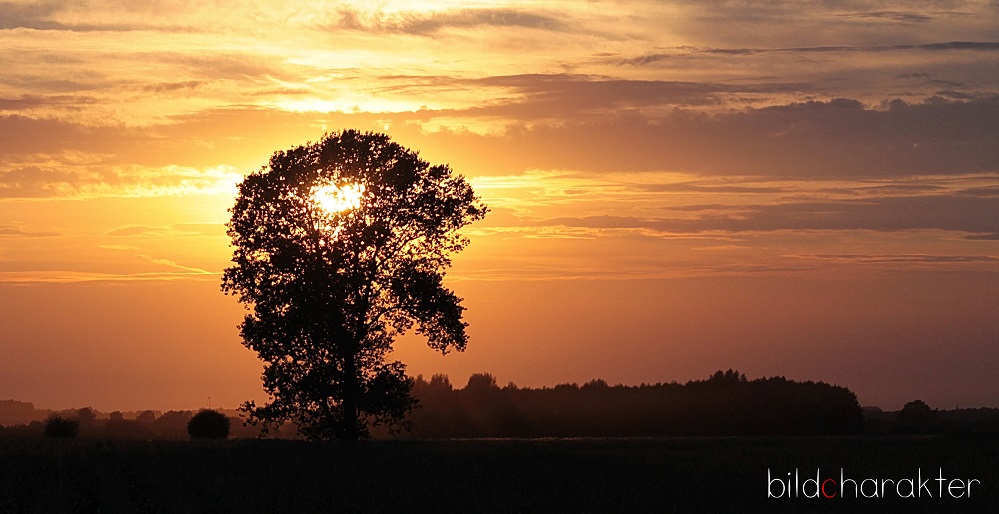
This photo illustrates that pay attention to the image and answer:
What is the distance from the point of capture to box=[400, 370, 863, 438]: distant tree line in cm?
9931

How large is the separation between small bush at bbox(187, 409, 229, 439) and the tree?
470 inches

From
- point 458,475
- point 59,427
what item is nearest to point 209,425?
point 59,427

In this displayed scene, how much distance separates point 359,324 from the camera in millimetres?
57844

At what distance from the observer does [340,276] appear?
56.7 m

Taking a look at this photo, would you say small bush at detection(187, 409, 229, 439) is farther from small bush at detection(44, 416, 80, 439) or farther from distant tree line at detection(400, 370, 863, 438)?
distant tree line at detection(400, 370, 863, 438)

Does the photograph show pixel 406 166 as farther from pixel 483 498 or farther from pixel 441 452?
pixel 483 498

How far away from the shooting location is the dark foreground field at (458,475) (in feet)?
108

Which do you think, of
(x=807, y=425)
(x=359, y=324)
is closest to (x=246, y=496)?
(x=359, y=324)

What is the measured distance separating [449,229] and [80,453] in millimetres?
20000

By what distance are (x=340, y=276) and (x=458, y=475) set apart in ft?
63.6

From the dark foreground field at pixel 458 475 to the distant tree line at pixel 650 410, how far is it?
145 feet

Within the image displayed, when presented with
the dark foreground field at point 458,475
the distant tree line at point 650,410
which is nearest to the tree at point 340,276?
the dark foreground field at point 458,475

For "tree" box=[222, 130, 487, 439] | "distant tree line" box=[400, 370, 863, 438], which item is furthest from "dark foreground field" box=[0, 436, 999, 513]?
"distant tree line" box=[400, 370, 863, 438]

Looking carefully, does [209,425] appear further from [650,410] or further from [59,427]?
[650,410]
